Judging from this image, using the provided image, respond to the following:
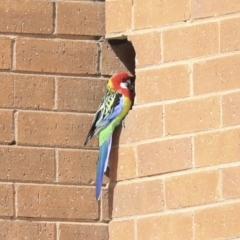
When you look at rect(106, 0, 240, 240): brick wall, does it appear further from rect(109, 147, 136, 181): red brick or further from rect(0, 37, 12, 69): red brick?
rect(0, 37, 12, 69): red brick

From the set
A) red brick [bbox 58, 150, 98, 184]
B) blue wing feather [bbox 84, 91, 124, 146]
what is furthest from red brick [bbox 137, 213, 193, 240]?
blue wing feather [bbox 84, 91, 124, 146]

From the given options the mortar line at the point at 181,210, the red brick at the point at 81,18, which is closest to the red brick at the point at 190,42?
the red brick at the point at 81,18

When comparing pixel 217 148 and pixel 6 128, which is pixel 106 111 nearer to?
pixel 6 128

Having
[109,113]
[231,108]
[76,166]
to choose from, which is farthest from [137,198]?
[231,108]

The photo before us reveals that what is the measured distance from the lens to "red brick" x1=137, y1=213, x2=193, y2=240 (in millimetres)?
2963

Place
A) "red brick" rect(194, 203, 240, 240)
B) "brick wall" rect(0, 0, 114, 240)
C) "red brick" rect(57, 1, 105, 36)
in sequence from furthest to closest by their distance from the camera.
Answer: "red brick" rect(57, 1, 105, 36)
"brick wall" rect(0, 0, 114, 240)
"red brick" rect(194, 203, 240, 240)

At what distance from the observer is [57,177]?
3121 millimetres

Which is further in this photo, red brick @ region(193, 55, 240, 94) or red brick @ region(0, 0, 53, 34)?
red brick @ region(0, 0, 53, 34)

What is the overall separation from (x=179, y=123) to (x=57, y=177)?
1.44ft

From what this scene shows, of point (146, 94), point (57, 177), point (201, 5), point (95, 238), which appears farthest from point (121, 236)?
point (201, 5)

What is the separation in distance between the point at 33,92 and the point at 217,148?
646 mm

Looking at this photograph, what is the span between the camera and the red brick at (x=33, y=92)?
3145 millimetres

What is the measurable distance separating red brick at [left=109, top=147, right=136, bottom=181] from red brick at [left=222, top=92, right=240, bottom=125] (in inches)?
14.2

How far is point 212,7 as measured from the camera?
305cm
